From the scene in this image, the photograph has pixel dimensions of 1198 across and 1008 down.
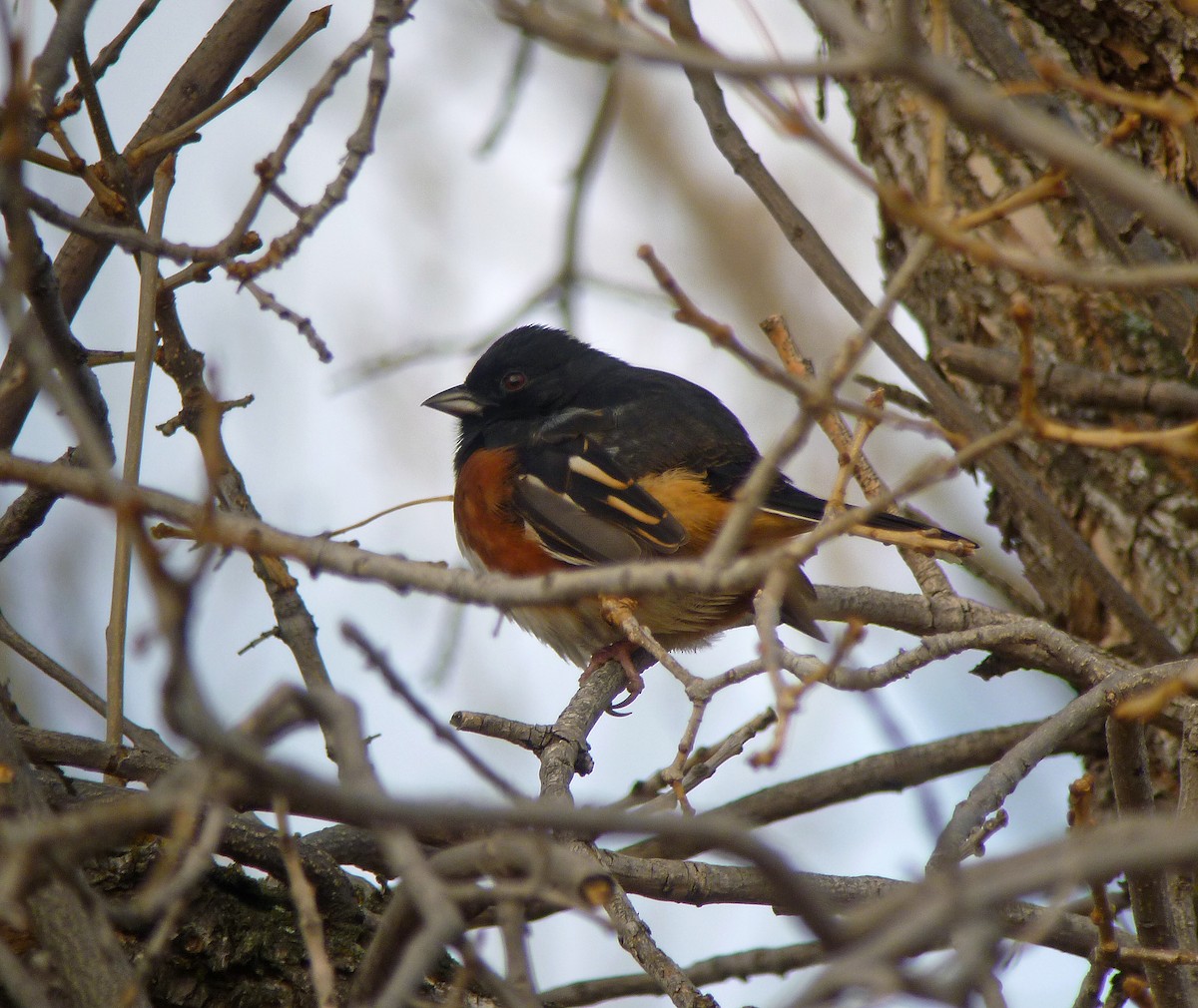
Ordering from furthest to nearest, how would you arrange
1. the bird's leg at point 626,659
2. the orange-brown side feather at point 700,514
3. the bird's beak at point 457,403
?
the bird's beak at point 457,403 → the orange-brown side feather at point 700,514 → the bird's leg at point 626,659

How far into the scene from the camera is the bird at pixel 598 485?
147 inches

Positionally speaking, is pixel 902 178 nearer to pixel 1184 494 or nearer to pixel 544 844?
pixel 1184 494

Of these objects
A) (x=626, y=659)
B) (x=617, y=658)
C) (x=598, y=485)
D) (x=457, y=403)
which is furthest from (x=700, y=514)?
(x=457, y=403)

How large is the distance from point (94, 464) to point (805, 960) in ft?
7.72

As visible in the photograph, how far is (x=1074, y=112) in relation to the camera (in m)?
3.59

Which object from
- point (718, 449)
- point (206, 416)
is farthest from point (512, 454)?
point (206, 416)

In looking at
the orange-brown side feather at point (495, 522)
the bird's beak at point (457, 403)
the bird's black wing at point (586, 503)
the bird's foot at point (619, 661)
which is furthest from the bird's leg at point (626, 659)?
the bird's beak at point (457, 403)

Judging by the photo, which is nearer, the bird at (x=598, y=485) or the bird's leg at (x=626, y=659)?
the bird's leg at (x=626, y=659)

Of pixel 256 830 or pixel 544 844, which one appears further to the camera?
pixel 256 830

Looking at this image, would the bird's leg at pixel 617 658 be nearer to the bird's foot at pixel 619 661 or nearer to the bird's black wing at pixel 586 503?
the bird's foot at pixel 619 661

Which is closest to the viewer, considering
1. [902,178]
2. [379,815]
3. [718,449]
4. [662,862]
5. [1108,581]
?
[379,815]

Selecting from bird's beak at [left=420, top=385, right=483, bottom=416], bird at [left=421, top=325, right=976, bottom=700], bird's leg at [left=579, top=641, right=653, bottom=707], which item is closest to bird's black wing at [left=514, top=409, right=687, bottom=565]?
bird at [left=421, top=325, right=976, bottom=700]

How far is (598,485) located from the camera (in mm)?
3932

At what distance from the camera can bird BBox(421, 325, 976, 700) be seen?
12.2ft
